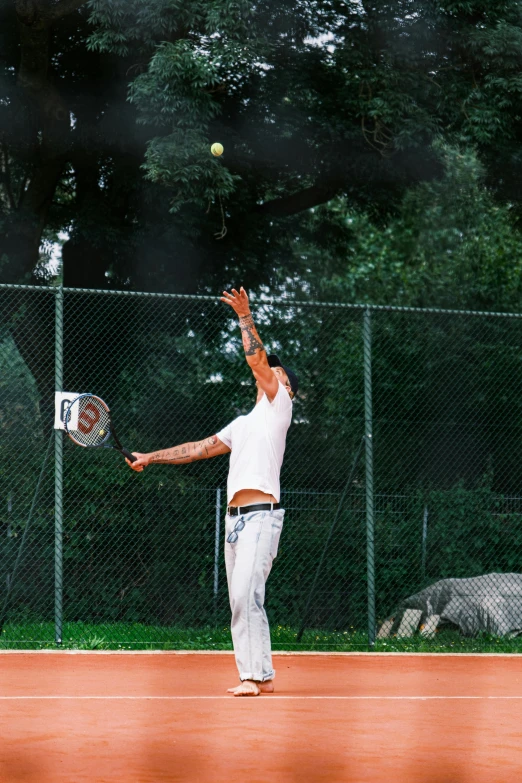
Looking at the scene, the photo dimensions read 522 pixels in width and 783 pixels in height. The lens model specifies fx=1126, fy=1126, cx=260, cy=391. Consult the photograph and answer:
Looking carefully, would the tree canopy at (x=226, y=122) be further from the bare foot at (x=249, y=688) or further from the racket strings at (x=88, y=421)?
the bare foot at (x=249, y=688)

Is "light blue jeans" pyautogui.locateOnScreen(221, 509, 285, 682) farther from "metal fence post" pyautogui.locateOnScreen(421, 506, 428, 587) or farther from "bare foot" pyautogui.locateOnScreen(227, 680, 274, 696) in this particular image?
→ "metal fence post" pyautogui.locateOnScreen(421, 506, 428, 587)

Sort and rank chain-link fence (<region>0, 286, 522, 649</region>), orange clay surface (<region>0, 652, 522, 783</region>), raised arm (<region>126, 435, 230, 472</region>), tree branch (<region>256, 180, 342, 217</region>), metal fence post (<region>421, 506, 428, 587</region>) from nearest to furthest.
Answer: orange clay surface (<region>0, 652, 522, 783</region>) → raised arm (<region>126, 435, 230, 472</region>) → chain-link fence (<region>0, 286, 522, 649</region>) → metal fence post (<region>421, 506, 428, 587</region>) → tree branch (<region>256, 180, 342, 217</region>)

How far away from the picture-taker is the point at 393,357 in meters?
13.3

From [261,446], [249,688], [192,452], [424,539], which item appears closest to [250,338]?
[261,446]

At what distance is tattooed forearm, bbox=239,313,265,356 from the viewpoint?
589 centimetres

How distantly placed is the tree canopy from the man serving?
5.05 m

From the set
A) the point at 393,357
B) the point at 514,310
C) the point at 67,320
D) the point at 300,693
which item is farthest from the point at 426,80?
the point at 300,693

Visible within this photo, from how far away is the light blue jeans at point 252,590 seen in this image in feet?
19.4

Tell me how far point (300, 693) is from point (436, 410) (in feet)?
20.9

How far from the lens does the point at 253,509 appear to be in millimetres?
6000

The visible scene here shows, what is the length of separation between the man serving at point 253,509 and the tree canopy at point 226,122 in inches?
199

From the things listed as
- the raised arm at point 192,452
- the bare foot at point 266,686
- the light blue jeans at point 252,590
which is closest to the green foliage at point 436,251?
the raised arm at point 192,452

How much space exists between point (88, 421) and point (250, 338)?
153cm

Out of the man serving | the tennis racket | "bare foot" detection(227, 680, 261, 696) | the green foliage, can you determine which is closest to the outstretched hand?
the man serving
